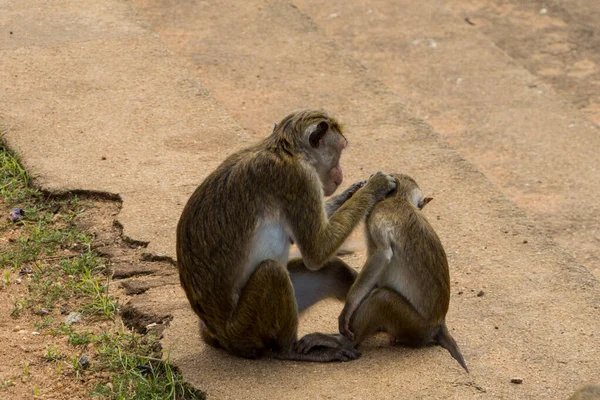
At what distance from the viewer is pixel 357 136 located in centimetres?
849

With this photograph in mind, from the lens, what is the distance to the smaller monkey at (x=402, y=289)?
18.2 feet

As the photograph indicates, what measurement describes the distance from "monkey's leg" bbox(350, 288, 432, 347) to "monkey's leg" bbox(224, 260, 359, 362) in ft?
0.56

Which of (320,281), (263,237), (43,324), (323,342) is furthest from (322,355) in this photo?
(43,324)

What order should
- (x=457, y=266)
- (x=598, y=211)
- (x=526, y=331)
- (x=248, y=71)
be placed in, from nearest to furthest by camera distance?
(x=526, y=331) → (x=457, y=266) → (x=598, y=211) → (x=248, y=71)

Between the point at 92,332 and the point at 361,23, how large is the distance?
6043 mm

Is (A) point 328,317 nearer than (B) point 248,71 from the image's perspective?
Yes

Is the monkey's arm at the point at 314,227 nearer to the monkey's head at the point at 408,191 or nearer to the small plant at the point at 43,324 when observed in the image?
the monkey's head at the point at 408,191

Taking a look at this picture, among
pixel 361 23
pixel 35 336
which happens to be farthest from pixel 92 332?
pixel 361 23

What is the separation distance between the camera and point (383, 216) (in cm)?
569

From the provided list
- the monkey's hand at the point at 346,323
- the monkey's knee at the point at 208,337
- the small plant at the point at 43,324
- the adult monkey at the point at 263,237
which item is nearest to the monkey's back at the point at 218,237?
the adult monkey at the point at 263,237

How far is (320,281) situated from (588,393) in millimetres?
1684

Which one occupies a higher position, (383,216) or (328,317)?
(383,216)

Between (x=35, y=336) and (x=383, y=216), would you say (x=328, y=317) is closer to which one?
(x=383, y=216)

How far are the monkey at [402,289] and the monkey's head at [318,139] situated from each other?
41cm
